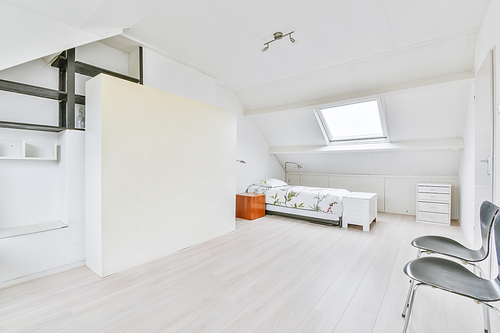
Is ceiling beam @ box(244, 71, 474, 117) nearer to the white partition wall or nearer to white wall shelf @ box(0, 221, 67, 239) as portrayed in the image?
the white partition wall

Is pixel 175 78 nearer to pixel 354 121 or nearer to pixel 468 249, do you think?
pixel 354 121

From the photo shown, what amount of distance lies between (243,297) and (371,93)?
3.60 m

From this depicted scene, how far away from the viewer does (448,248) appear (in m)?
1.77

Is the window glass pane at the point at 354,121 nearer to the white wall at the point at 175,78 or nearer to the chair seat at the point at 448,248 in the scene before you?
the white wall at the point at 175,78

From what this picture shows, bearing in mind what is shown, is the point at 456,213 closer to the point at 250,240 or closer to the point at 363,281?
the point at 363,281

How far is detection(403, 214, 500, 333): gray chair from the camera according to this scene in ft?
3.88

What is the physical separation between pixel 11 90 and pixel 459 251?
4.18 metres

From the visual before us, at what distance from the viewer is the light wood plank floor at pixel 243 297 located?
5.28ft

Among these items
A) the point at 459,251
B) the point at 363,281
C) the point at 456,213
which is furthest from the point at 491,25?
the point at 456,213

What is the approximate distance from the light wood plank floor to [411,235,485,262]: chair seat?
459 millimetres

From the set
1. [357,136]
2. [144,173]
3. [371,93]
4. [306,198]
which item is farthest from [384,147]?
[144,173]

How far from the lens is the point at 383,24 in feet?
7.95

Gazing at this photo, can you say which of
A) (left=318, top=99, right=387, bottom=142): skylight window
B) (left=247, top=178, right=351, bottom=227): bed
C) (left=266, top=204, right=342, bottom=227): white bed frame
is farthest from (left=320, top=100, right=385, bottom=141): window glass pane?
(left=266, top=204, right=342, bottom=227): white bed frame

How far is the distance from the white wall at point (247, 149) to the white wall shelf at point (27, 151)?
273 cm
